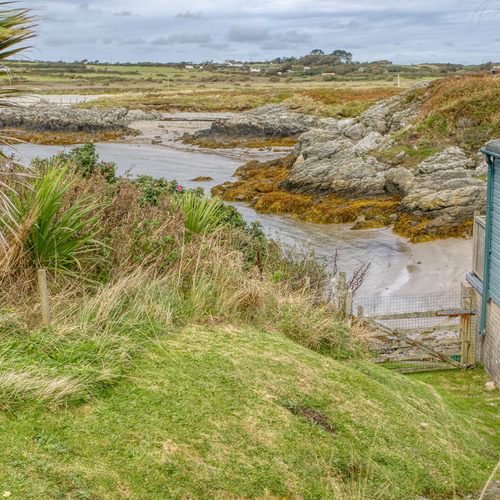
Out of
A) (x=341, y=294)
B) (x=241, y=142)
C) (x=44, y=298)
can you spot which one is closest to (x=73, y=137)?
(x=241, y=142)

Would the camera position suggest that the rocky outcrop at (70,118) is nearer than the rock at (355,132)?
No

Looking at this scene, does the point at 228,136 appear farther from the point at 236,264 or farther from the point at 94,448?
the point at 94,448

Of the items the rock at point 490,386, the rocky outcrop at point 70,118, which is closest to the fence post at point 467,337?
the rock at point 490,386

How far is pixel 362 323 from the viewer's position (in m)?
13.7

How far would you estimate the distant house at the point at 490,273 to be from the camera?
13.6 m

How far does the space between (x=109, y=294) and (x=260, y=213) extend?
93.9 ft

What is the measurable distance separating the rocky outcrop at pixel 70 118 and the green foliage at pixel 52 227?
72527mm

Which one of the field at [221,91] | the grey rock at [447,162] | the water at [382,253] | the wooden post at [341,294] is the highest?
the field at [221,91]

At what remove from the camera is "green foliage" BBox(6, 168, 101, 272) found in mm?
7984

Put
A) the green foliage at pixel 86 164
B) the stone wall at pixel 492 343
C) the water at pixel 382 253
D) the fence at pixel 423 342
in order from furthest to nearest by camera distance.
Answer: the water at pixel 382 253, the fence at pixel 423 342, the stone wall at pixel 492 343, the green foliage at pixel 86 164

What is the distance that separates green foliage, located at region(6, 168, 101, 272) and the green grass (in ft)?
5.15

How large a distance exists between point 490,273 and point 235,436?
942 cm

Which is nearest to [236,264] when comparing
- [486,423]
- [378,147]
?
[486,423]

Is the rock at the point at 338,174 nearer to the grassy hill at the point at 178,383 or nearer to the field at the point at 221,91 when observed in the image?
the field at the point at 221,91
